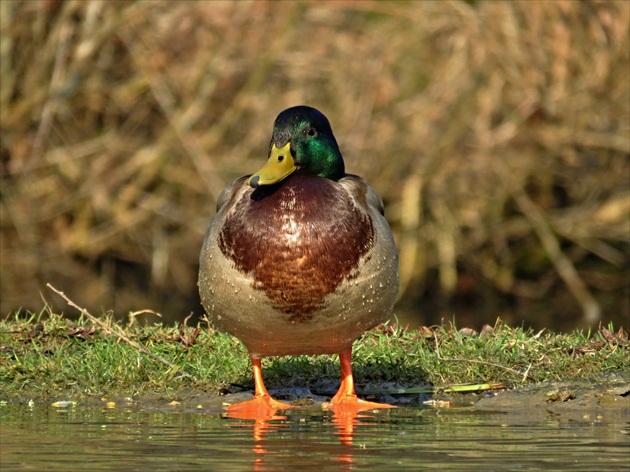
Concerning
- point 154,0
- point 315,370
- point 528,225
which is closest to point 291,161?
point 315,370

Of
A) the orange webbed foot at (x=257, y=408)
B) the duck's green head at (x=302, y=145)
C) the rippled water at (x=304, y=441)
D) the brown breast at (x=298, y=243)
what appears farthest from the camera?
the duck's green head at (x=302, y=145)

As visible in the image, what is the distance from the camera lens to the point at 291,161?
515 centimetres

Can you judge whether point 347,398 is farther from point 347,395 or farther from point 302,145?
point 302,145

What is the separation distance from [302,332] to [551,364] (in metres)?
1.39

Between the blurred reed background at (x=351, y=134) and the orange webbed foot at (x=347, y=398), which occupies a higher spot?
the blurred reed background at (x=351, y=134)

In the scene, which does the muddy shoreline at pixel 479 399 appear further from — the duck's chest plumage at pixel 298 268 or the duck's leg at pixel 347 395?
the duck's chest plumage at pixel 298 268

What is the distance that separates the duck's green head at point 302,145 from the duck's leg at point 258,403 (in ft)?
2.73

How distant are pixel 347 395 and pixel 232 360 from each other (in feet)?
2.76

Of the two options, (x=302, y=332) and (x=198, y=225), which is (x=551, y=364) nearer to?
(x=302, y=332)

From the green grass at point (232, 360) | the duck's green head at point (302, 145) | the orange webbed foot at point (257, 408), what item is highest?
the duck's green head at point (302, 145)

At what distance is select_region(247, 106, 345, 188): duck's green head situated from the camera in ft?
16.9

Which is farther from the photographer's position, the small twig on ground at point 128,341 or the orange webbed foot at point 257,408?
the small twig on ground at point 128,341

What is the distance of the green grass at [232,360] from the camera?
220 inches

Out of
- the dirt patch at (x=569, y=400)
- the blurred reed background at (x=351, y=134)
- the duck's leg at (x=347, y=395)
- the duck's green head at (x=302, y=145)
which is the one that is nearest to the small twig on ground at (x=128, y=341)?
the duck's leg at (x=347, y=395)
